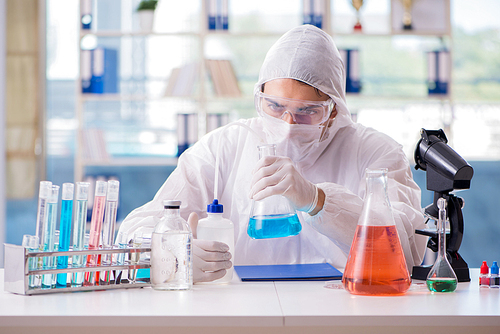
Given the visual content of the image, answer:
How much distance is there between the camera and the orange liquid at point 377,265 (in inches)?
37.1

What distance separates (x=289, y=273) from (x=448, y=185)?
0.40m

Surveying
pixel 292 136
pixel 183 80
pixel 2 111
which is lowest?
pixel 292 136

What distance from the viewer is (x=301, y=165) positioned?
65.2 inches

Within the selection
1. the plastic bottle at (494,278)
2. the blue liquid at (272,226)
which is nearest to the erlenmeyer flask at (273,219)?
the blue liquid at (272,226)

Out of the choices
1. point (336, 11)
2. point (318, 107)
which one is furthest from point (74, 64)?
point (318, 107)

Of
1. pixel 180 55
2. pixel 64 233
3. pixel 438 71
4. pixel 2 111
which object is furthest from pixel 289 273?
pixel 2 111

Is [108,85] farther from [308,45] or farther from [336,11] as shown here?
[308,45]

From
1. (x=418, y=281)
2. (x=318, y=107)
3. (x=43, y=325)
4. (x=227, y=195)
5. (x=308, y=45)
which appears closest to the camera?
(x=43, y=325)

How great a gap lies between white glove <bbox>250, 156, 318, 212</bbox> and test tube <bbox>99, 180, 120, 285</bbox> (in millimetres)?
299

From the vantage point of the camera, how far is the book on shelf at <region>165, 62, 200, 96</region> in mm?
3213

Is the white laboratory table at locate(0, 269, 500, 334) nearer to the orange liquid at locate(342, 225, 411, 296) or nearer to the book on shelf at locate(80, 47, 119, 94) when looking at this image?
the orange liquid at locate(342, 225, 411, 296)

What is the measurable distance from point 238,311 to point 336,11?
3.15 m

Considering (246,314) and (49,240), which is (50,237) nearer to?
(49,240)

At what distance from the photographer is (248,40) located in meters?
3.64
